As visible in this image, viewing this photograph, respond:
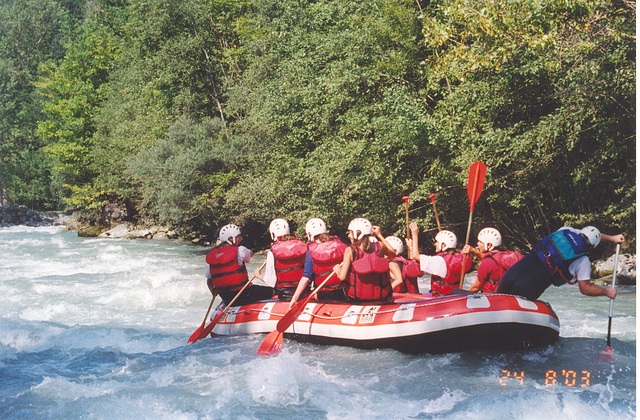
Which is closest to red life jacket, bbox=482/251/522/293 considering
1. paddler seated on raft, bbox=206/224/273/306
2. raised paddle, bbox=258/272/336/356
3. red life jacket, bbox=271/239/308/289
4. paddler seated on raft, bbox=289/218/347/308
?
paddler seated on raft, bbox=289/218/347/308

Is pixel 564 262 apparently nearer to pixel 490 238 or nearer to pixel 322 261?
pixel 490 238

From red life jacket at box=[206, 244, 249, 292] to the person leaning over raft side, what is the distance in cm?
309

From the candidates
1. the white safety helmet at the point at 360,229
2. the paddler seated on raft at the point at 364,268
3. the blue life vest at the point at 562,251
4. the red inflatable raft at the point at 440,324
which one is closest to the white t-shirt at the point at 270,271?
the red inflatable raft at the point at 440,324

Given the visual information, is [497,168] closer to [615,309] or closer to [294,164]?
[615,309]

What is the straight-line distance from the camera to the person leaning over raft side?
15.6 feet

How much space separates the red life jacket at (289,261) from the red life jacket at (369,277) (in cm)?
72

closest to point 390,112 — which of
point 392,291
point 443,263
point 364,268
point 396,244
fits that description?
point 396,244

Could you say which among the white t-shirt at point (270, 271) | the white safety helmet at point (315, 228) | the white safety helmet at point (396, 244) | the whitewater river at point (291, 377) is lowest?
the whitewater river at point (291, 377)

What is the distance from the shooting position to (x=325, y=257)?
616 cm

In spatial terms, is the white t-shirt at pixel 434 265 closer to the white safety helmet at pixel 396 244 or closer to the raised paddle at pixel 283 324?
the white safety helmet at pixel 396 244

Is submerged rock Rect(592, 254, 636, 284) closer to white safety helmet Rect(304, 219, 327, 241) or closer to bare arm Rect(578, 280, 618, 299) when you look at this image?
bare arm Rect(578, 280, 618, 299)

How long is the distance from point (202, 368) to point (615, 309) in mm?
5790

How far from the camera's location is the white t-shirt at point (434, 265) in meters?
6.40

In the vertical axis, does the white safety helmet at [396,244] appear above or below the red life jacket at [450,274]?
above
